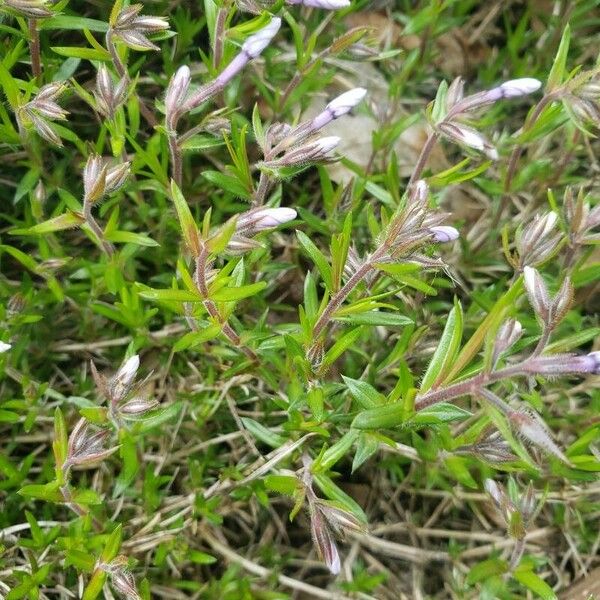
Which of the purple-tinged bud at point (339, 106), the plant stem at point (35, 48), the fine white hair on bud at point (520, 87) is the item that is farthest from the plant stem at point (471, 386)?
the plant stem at point (35, 48)

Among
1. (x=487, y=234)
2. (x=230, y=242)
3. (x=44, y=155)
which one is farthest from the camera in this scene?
(x=487, y=234)

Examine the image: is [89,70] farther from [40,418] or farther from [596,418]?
[596,418]

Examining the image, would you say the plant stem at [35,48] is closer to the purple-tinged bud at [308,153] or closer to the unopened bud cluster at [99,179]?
the unopened bud cluster at [99,179]

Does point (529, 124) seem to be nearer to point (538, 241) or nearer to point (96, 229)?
point (538, 241)

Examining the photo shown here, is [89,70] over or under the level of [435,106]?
under

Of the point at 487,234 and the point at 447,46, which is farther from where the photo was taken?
the point at 447,46

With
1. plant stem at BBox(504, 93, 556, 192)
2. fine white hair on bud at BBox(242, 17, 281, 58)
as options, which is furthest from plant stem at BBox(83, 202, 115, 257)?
plant stem at BBox(504, 93, 556, 192)

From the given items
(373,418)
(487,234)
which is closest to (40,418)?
(373,418)
